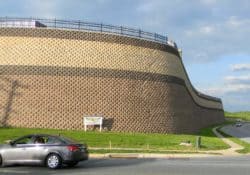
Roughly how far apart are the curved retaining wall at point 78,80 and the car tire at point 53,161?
2173 cm

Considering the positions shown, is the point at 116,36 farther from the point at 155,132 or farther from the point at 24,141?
the point at 24,141

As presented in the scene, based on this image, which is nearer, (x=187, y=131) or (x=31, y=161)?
(x=31, y=161)

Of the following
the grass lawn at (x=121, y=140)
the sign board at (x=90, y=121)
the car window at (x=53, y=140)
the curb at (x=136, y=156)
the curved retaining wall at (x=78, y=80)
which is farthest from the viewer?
the sign board at (x=90, y=121)

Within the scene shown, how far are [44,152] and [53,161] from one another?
507 mm

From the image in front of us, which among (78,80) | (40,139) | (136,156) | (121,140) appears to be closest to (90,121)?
(78,80)

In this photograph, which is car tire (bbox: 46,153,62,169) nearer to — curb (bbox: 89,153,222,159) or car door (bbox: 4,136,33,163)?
car door (bbox: 4,136,33,163)

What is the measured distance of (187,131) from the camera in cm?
5400

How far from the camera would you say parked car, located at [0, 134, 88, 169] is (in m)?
20.0

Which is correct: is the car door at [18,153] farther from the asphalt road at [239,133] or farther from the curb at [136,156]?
the asphalt road at [239,133]

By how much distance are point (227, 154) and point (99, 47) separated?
680 inches

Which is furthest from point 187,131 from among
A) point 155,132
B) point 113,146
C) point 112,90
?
point 113,146

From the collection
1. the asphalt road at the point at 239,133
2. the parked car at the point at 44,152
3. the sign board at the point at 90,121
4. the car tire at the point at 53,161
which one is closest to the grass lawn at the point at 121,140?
the sign board at the point at 90,121

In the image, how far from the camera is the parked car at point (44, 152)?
20031 mm

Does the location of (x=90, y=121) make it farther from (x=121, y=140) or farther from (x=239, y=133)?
(x=239, y=133)
